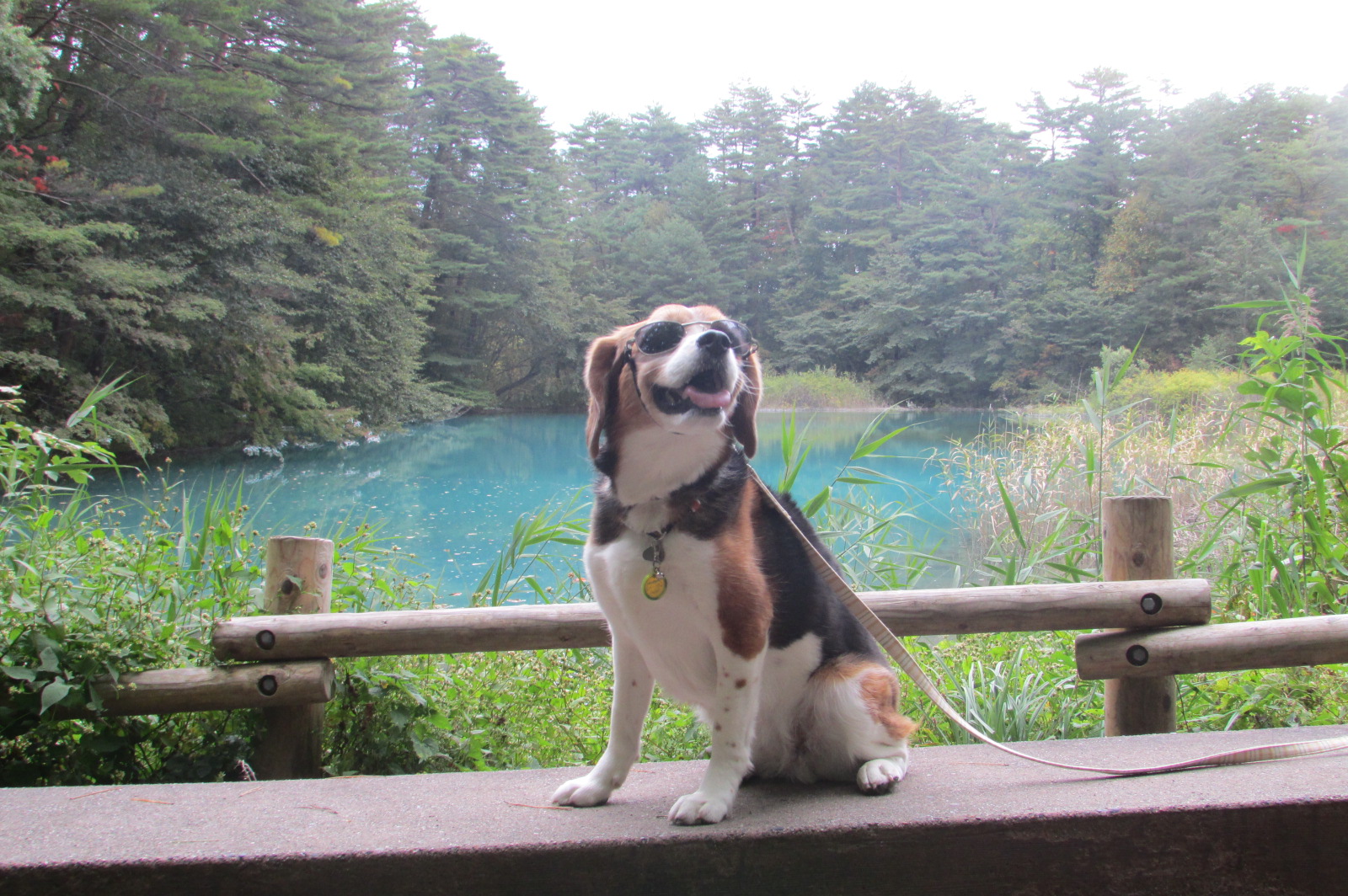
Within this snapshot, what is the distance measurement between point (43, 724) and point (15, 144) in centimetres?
1010

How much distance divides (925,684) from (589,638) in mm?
886

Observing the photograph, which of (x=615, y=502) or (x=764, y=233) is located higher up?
(x=764, y=233)

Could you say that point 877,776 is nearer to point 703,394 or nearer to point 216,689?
point 703,394

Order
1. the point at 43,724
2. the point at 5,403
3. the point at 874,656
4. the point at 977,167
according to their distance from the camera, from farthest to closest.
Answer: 1. the point at 977,167
2. the point at 5,403
3. the point at 43,724
4. the point at 874,656

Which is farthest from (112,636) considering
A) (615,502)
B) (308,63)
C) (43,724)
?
(308,63)

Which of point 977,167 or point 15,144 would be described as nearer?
Result: point 15,144

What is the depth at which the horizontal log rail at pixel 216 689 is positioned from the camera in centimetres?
197

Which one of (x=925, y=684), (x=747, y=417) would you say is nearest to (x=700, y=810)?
(x=925, y=684)

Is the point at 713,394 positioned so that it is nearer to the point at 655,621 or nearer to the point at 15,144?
the point at 655,621

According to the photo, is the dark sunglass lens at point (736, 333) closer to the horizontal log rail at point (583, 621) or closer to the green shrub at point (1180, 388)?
the horizontal log rail at point (583, 621)

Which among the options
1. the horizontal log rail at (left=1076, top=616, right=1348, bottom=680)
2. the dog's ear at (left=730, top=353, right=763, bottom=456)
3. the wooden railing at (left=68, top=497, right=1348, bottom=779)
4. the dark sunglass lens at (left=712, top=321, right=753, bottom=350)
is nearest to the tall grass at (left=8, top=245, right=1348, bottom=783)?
the wooden railing at (left=68, top=497, right=1348, bottom=779)

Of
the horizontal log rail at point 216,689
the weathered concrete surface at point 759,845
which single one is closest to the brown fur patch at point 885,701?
the weathered concrete surface at point 759,845

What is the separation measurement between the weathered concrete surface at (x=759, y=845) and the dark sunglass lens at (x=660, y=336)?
33.6 inches

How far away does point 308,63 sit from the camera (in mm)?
12555
